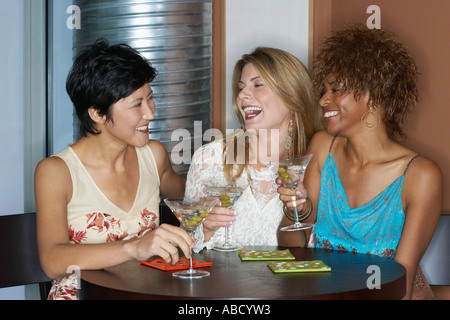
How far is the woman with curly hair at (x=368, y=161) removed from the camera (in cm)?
259

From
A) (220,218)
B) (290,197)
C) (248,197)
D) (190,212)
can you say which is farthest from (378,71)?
(190,212)

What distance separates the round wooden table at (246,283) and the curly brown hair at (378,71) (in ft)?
2.58

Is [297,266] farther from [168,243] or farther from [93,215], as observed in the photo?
[93,215]

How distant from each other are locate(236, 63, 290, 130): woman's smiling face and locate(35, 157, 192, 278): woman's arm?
3.02 feet

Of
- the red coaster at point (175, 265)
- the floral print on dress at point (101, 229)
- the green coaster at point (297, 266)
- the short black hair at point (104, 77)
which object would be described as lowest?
the red coaster at point (175, 265)

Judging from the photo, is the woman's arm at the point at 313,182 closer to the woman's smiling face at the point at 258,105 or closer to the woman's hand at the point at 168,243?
the woman's smiling face at the point at 258,105

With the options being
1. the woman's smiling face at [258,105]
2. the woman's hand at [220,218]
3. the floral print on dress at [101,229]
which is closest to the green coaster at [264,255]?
the woman's hand at [220,218]

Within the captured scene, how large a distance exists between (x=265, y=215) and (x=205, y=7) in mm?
1388

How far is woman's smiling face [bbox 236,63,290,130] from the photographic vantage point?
2943 millimetres

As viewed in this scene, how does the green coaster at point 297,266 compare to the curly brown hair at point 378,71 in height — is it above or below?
below

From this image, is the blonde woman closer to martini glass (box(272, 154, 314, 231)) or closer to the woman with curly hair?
the woman with curly hair

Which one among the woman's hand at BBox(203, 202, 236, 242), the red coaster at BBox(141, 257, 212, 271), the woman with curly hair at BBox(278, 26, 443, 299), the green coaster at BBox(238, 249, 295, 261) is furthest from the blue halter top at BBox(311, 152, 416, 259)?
the red coaster at BBox(141, 257, 212, 271)

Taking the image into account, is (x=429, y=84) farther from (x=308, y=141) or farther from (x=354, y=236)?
(x=354, y=236)

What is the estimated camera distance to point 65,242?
238 centimetres
